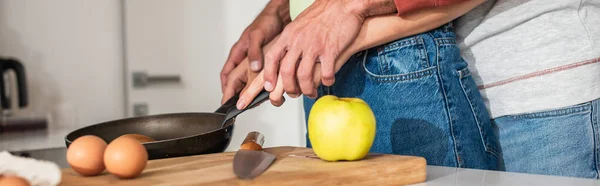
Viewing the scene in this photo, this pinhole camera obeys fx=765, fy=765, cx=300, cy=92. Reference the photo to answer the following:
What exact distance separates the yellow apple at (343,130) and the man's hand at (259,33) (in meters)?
0.41

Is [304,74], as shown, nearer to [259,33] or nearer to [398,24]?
[398,24]

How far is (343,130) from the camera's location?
92 centimetres

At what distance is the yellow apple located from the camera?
91 centimetres

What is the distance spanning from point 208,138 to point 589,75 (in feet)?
1.85

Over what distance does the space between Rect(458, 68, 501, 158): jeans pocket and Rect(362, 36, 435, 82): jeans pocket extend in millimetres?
62

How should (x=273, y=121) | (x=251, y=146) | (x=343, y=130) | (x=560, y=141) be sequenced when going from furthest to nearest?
1. (x=273, y=121)
2. (x=560, y=141)
3. (x=251, y=146)
4. (x=343, y=130)

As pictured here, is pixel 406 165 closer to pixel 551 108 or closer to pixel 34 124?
pixel 551 108

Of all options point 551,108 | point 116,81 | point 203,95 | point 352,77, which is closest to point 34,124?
point 116,81

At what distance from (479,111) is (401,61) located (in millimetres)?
145

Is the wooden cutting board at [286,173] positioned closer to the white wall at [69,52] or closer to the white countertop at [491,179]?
the white countertop at [491,179]

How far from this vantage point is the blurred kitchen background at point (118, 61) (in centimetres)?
324

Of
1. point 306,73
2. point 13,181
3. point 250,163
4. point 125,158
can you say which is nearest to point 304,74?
point 306,73

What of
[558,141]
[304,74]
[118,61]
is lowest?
[118,61]

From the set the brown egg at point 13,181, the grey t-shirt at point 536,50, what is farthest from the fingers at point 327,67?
the brown egg at point 13,181
